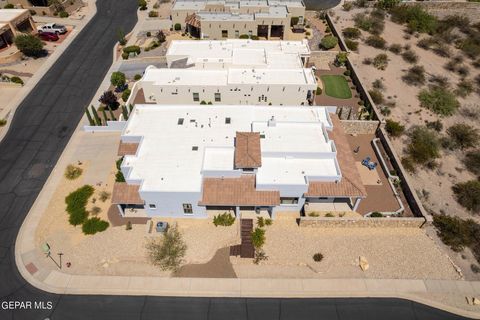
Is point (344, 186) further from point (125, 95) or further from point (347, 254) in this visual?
point (125, 95)

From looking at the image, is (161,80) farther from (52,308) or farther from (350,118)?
(52,308)

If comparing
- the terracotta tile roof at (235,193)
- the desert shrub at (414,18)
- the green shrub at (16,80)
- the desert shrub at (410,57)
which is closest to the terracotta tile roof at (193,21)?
the green shrub at (16,80)

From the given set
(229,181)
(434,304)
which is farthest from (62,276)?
(434,304)

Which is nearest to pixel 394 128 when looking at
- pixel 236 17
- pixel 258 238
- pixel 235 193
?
pixel 235 193

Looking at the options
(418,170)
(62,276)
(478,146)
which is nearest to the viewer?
(62,276)

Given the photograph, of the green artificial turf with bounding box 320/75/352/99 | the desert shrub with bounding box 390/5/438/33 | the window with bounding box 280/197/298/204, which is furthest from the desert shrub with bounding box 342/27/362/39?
the window with bounding box 280/197/298/204

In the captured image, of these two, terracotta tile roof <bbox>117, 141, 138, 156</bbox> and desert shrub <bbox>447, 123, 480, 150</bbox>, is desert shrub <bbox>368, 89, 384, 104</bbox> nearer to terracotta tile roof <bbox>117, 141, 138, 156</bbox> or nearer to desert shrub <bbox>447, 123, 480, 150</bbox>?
desert shrub <bbox>447, 123, 480, 150</bbox>

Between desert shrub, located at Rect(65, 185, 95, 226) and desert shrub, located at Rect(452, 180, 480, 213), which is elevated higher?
desert shrub, located at Rect(452, 180, 480, 213)

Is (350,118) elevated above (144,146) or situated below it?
below
